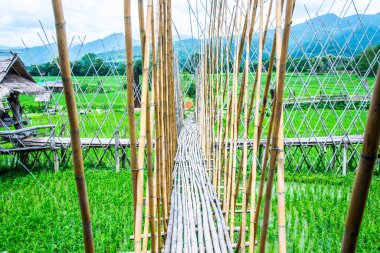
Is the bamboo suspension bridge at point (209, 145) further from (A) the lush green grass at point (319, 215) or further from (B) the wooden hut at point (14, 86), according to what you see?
(B) the wooden hut at point (14, 86)

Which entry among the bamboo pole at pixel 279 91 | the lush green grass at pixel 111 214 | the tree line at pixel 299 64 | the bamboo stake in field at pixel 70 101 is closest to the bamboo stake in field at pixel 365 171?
the bamboo pole at pixel 279 91

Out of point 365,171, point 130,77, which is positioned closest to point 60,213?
point 130,77

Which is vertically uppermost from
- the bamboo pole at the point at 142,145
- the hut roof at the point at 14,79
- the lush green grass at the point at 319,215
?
the hut roof at the point at 14,79

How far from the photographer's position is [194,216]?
2742 millimetres

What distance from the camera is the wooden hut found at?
6.86 meters

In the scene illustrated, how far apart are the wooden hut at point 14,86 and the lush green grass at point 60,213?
169cm

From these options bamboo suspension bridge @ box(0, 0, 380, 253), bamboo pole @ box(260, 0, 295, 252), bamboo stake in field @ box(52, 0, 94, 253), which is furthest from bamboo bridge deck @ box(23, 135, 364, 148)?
bamboo stake in field @ box(52, 0, 94, 253)

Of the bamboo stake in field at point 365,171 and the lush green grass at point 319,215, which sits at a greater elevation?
the bamboo stake in field at point 365,171

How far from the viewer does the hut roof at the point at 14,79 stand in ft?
22.3

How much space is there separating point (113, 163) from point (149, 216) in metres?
5.76

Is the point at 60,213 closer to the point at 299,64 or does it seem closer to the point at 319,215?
the point at 319,215

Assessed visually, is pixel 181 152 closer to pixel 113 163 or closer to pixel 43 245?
pixel 43 245

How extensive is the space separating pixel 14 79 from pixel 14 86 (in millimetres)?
472

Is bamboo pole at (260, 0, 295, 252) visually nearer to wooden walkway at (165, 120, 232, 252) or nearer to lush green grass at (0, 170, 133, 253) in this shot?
wooden walkway at (165, 120, 232, 252)
